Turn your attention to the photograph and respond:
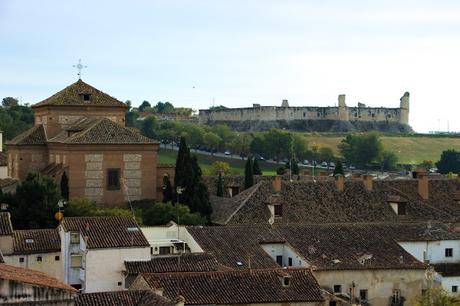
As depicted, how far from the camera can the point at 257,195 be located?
5253cm

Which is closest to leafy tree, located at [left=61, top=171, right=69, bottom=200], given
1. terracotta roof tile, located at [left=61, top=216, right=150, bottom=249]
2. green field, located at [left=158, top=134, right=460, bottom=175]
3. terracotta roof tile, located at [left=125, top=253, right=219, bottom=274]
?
terracotta roof tile, located at [left=61, top=216, right=150, bottom=249]

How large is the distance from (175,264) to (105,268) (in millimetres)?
2766

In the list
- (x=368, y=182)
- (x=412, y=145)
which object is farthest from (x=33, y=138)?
(x=412, y=145)

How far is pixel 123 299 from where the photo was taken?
28.1m

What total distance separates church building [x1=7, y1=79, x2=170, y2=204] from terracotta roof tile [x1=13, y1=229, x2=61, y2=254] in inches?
495

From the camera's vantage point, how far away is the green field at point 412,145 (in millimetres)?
144250

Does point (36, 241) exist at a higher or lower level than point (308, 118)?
lower

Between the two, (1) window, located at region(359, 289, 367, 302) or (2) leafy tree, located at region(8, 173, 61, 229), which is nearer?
(1) window, located at region(359, 289, 367, 302)

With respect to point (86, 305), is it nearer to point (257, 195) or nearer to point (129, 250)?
point (129, 250)

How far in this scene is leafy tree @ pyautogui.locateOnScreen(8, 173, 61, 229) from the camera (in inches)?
1906

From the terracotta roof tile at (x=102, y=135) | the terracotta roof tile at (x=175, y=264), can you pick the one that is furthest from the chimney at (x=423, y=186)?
the terracotta roof tile at (x=175, y=264)

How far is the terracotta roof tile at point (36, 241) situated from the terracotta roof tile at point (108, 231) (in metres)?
2.84

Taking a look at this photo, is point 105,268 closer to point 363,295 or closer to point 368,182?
point 363,295

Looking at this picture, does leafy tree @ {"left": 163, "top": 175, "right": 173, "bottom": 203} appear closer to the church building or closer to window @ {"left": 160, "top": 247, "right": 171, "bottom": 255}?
the church building
